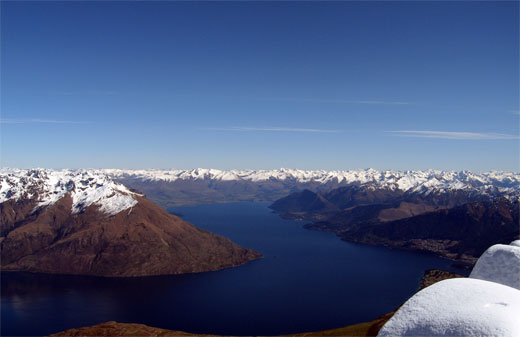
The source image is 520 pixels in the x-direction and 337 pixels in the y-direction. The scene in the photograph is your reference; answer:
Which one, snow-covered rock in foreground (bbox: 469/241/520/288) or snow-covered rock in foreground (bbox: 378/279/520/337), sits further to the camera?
snow-covered rock in foreground (bbox: 469/241/520/288)

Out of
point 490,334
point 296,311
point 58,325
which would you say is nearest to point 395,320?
point 490,334

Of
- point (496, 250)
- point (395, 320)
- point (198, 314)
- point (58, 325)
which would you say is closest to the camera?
point (395, 320)

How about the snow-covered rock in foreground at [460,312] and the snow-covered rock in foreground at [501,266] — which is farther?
the snow-covered rock in foreground at [501,266]

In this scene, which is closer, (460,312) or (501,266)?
(460,312)

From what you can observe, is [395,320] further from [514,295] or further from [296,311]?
[296,311]
